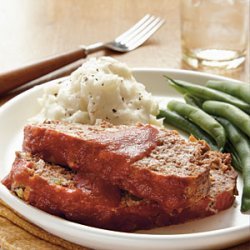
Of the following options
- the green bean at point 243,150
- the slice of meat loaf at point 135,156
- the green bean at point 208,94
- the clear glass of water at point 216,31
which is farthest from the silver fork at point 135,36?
the slice of meat loaf at point 135,156

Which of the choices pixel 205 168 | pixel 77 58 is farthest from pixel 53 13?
pixel 205 168

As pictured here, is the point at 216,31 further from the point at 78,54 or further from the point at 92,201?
the point at 92,201

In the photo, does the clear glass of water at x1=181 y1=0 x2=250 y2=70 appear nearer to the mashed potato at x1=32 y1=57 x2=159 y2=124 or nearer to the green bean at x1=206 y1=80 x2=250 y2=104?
the green bean at x1=206 y1=80 x2=250 y2=104

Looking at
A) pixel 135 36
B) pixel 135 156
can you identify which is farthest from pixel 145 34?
pixel 135 156

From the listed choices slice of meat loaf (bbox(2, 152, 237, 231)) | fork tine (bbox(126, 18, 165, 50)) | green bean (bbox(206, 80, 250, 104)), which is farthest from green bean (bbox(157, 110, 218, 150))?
fork tine (bbox(126, 18, 165, 50))

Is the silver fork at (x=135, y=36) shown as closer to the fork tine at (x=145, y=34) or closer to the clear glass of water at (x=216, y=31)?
the fork tine at (x=145, y=34)

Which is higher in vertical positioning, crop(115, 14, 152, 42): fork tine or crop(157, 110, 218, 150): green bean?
crop(115, 14, 152, 42): fork tine
